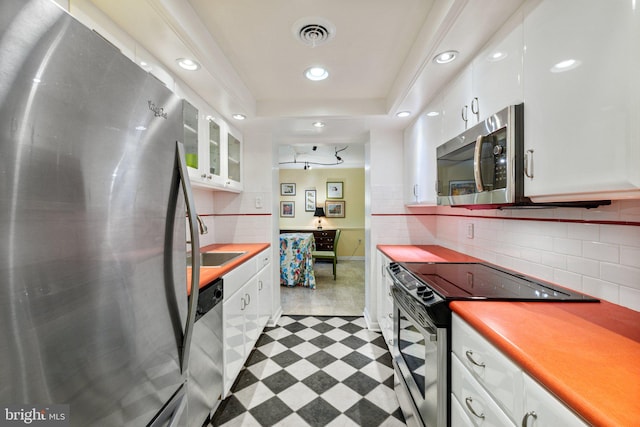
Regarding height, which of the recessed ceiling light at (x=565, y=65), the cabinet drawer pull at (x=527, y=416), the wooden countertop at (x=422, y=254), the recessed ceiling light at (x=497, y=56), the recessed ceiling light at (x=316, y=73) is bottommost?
the cabinet drawer pull at (x=527, y=416)

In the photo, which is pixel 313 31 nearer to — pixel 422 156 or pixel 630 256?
pixel 422 156

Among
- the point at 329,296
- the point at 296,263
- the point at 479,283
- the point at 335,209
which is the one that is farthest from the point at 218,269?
the point at 335,209

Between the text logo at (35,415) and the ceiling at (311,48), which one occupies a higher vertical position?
the ceiling at (311,48)

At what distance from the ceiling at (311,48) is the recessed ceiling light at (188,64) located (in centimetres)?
3

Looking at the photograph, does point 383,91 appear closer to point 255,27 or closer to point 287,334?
point 255,27

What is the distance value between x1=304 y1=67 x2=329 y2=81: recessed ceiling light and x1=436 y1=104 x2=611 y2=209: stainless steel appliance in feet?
3.25

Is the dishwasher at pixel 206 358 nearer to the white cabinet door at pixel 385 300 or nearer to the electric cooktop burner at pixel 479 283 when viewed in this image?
the electric cooktop burner at pixel 479 283

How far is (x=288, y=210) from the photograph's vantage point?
6.52 m

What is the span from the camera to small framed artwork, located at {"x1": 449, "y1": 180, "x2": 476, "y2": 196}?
1.40m

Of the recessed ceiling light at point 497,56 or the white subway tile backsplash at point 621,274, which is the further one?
the recessed ceiling light at point 497,56

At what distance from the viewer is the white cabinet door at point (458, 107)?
1.47 m

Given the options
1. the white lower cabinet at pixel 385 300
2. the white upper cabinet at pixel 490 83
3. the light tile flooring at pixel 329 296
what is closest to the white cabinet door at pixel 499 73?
the white upper cabinet at pixel 490 83

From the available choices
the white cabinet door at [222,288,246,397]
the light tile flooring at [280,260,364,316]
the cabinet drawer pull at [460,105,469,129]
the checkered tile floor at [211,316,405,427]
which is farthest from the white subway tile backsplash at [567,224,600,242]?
the light tile flooring at [280,260,364,316]

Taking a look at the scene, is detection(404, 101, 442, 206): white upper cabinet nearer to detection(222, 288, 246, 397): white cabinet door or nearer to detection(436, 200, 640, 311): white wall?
detection(436, 200, 640, 311): white wall
